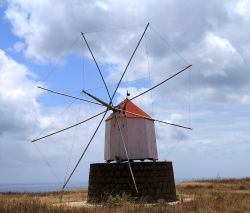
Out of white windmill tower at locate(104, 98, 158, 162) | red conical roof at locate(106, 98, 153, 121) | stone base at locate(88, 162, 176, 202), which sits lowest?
stone base at locate(88, 162, 176, 202)

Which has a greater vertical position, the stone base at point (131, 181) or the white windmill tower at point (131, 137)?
the white windmill tower at point (131, 137)

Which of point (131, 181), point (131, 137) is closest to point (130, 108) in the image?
point (131, 137)

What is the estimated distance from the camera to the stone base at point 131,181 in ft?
80.2

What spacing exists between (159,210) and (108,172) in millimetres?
7258

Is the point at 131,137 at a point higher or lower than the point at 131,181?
higher

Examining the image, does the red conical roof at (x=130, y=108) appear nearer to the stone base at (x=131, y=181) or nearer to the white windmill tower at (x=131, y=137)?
the white windmill tower at (x=131, y=137)

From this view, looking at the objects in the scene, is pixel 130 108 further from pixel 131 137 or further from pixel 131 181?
pixel 131 181

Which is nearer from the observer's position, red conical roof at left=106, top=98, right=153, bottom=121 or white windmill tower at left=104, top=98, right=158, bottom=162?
white windmill tower at left=104, top=98, right=158, bottom=162

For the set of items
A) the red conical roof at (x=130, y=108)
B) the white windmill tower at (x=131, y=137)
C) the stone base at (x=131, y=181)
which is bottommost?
the stone base at (x=131, y=181)

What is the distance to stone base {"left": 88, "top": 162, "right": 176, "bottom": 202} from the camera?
24438 millimetres

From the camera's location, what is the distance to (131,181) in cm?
2439

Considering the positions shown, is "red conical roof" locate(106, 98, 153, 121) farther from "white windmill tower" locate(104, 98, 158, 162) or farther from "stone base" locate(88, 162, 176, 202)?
"stone base" locate(88, 162, 176, 202)

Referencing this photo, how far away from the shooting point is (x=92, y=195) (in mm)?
25672

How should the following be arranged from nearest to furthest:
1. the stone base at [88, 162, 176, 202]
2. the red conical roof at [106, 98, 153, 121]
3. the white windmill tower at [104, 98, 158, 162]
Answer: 1. the stone base at [88, 162, 176, 202]
2. the white windmill tower at [104, 98, 158, 162]
3. the red conical roof at [106, 98, 153, 121]
